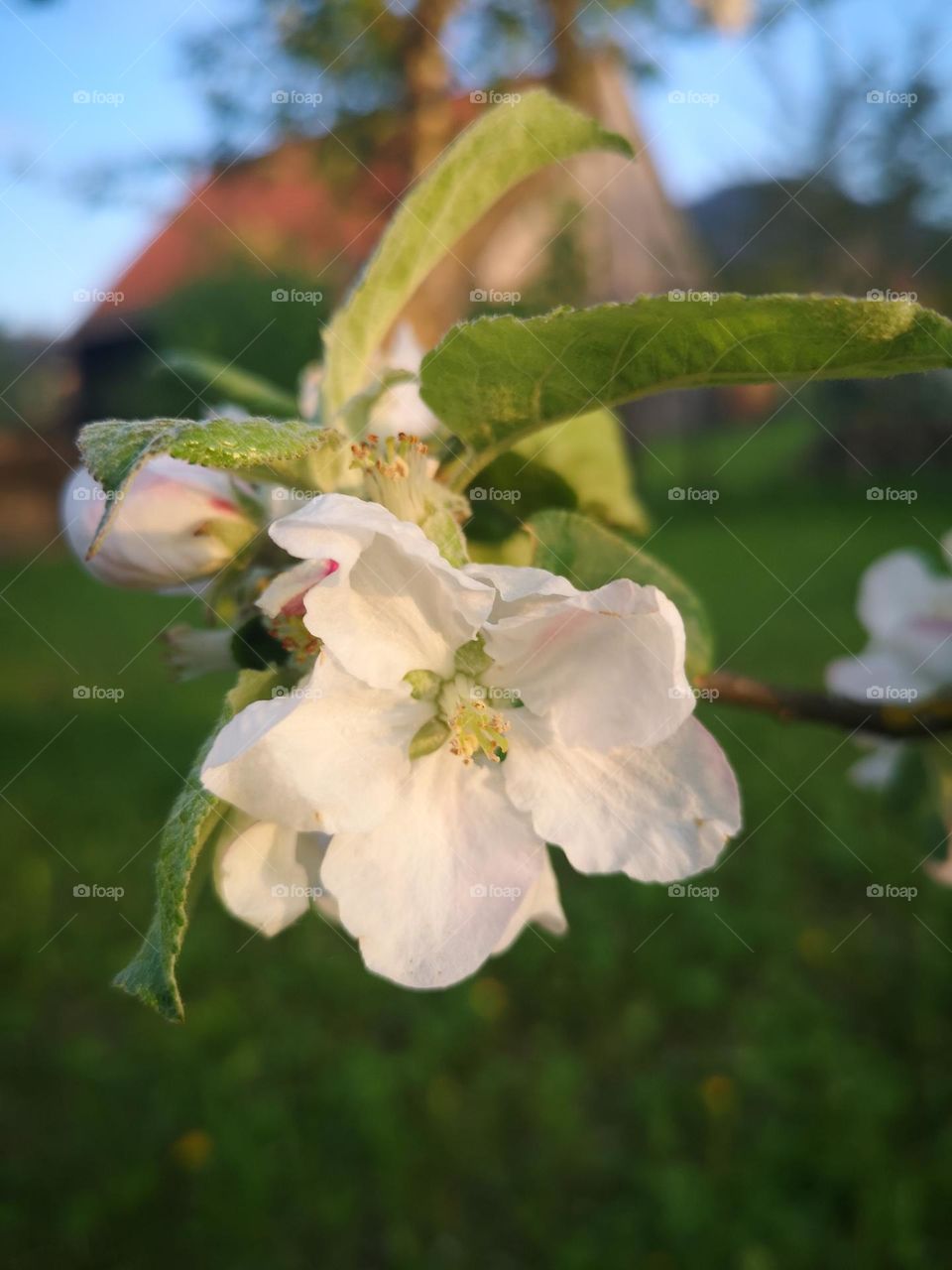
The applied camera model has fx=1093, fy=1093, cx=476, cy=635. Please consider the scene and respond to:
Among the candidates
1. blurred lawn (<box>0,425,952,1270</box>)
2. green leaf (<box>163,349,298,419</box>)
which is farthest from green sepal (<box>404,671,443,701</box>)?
blurred lawn (<box>0,425,952,1270</box>)

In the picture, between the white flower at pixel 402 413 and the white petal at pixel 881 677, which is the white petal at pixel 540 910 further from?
the white petal at pixel 881 677

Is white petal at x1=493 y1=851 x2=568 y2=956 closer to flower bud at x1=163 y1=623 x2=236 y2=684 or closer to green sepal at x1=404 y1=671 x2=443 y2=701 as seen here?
green sepal at x1=404 y1=671 x2=443 y2=701

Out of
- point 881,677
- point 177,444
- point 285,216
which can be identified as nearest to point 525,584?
point 177,444

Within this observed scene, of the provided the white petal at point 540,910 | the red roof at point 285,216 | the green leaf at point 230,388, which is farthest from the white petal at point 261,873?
the red roof at point 285,216

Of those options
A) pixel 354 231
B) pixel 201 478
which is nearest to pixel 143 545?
pixel 201 478

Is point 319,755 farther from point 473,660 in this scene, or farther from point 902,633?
point 902,633

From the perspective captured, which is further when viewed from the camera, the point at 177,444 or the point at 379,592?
the point at 379,592
